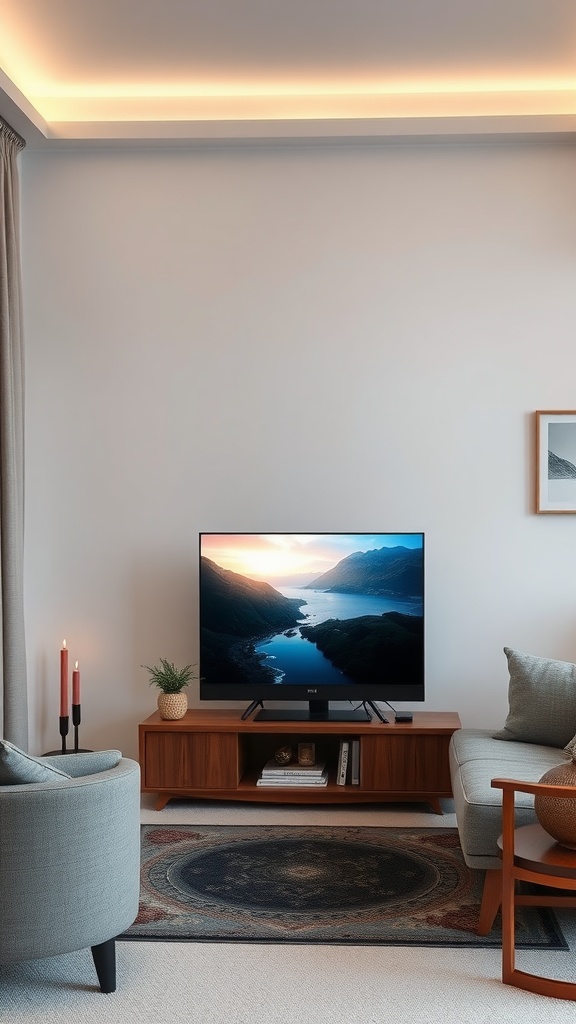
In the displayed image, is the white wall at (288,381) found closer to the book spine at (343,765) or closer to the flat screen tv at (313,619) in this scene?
the flat screen tv at (313,619)

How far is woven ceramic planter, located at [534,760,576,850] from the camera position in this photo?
2.86 m

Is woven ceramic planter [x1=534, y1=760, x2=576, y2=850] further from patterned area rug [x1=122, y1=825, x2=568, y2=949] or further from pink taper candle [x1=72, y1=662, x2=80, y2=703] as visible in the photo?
pink taper candle [x1=72, y1=662, x2=80, y2=703]

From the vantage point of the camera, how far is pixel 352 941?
3.10 m

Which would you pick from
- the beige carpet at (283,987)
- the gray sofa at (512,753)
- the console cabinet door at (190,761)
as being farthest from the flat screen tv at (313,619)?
the beige carpet at (283,987)

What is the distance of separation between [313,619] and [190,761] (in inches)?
35.4

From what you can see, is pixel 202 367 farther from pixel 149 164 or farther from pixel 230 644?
pixel 230 644

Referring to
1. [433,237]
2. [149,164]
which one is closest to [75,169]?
[149,164]

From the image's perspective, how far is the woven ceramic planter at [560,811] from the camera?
113 inches

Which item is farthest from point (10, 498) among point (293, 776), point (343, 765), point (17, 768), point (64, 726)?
point (17, 768)

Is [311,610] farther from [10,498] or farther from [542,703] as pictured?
[10,498]

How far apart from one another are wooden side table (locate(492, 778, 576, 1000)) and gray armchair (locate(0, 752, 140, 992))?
1.11 m

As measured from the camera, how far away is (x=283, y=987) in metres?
2.78

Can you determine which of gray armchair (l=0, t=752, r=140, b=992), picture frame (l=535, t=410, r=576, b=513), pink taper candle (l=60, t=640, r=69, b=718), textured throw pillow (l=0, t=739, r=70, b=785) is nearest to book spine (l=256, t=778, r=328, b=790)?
pink taper candle (l=60, t=640, r=69, b=718)

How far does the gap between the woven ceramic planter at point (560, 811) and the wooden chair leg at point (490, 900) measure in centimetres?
27
